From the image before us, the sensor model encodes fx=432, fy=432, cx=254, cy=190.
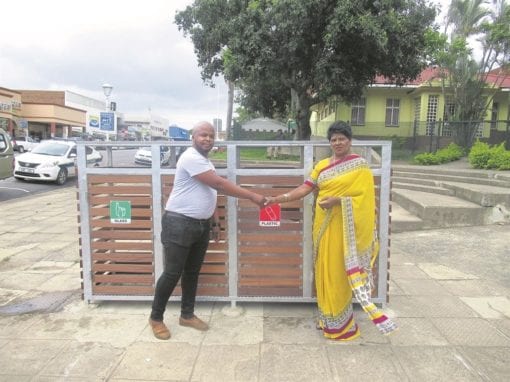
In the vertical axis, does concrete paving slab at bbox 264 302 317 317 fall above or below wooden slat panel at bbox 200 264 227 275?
below

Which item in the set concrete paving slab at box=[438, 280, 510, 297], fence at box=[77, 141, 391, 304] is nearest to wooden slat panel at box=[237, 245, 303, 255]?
fence at box=[77, 141, 391, 304]

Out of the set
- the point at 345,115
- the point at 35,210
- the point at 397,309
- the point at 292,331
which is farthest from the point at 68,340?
the point at 345,115

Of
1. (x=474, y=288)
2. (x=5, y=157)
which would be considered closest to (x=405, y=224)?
(x=474, y=288)

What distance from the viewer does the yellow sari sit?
10.4ft

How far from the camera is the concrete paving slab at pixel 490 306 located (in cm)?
394

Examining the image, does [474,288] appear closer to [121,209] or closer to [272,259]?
[272,259]

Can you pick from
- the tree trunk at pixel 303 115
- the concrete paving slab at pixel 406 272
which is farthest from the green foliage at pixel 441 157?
the concrete paving slab at pixel 406 272

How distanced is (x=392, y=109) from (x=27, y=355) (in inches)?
957

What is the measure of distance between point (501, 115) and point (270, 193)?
24650 mm

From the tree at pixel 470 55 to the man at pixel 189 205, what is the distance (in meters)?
14.9

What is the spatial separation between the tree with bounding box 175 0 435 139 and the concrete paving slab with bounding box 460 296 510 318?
10111mm

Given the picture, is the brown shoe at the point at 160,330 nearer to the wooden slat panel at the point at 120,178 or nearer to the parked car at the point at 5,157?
the wooden slat panel at the point at 120,178

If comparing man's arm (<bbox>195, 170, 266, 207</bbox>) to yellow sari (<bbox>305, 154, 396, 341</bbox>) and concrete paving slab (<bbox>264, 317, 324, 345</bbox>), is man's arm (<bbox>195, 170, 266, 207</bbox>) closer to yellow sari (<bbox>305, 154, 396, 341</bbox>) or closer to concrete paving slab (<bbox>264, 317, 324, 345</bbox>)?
yellow sari (<bbox>305, 154, 396, 341</bbox>)

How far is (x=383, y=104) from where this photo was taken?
24531mm
